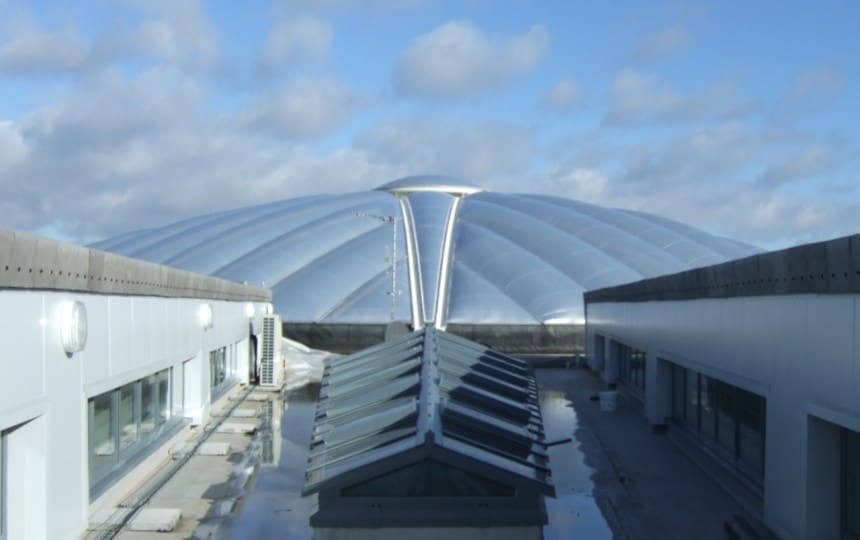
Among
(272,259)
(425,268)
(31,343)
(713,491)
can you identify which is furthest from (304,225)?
(31,343)

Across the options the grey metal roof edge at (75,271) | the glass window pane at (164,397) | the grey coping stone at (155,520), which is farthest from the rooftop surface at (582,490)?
the grey metal roof edge at (75,271)

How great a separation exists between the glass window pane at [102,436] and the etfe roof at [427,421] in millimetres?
3107

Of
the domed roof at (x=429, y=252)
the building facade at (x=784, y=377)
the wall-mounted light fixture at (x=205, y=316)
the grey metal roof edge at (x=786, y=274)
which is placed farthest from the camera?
the domed roof at (x=429, y=252)

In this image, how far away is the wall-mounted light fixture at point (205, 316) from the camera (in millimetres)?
20844

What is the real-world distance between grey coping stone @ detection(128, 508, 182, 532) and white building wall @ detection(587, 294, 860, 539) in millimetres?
7730

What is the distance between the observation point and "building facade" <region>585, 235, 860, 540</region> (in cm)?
933

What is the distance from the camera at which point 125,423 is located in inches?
562

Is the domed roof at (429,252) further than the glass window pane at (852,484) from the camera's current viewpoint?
Yes

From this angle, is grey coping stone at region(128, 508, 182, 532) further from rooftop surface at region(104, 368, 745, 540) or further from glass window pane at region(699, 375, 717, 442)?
glass window pane at region(699, 375, 717, 442)

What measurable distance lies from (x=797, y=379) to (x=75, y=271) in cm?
862

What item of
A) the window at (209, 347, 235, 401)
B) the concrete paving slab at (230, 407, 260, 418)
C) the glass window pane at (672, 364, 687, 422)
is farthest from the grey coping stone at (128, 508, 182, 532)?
the glass window pane at (672, 364, 687, 422)

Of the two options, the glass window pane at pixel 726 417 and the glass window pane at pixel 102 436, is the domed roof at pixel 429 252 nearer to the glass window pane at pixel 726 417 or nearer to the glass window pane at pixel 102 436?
the glass window pane at pixel 726 417

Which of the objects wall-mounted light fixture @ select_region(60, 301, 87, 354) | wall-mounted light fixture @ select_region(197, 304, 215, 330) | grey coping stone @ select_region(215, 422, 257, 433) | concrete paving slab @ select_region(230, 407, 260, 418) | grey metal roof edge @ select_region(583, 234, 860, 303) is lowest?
concrete paving slab @ select_region(230, 407, 260, 418)

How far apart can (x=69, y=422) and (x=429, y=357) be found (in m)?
4.49
